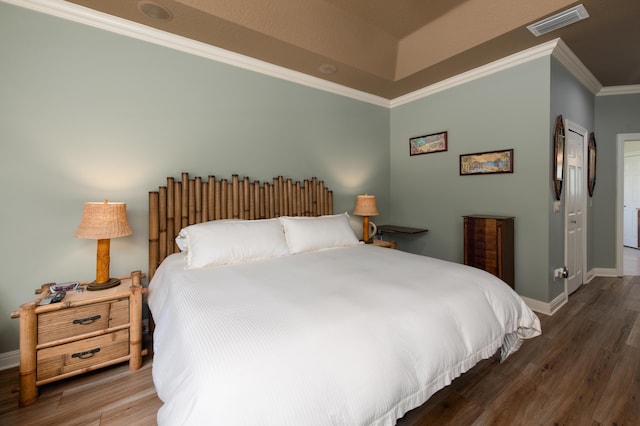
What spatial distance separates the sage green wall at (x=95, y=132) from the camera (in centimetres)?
195

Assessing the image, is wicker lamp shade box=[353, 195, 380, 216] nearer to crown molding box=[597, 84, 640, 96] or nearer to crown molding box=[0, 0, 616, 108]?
crown molding box=[0, 0, 616, 108]

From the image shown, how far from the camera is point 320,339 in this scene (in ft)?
3.49

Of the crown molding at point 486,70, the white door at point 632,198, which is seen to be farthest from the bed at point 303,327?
the white door at point 632,198

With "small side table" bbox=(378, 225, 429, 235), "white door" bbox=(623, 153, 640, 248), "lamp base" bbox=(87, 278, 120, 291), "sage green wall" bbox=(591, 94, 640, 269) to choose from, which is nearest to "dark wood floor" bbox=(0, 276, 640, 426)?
"lamp base" bbox=(87, 278, 120, 291)

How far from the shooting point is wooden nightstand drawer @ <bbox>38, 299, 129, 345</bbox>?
1.67 m

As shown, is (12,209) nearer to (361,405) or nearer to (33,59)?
(33,59)

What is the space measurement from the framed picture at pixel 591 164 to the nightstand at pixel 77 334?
5.48m

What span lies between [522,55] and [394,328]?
3221 mm

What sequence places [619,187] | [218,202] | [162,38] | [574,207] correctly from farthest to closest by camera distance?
1. [619,187]
2. [574,207]
3. [218,202]
4. [162,38]

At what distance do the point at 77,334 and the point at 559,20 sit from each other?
4342mm

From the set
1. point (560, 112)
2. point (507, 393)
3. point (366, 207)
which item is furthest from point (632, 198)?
point (507, 393)

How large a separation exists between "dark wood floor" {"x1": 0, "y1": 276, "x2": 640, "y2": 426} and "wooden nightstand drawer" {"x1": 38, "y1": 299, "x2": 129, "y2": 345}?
1.17 feet

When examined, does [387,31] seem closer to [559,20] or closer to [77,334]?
[559,20]

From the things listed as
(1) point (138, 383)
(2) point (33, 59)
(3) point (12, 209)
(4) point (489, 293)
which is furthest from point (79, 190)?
(4) point (489, 293)
